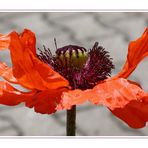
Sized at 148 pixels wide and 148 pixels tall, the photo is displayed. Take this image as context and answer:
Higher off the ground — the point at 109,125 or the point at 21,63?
the point at 21,63

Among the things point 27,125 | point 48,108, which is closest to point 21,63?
point 48,108

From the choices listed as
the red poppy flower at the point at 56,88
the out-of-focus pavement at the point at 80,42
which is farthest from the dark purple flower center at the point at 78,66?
the out-of-focus pavement at the point at 80,42

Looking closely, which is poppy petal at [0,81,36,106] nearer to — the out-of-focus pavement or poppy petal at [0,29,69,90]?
poppy petal at [0,29,69,90]

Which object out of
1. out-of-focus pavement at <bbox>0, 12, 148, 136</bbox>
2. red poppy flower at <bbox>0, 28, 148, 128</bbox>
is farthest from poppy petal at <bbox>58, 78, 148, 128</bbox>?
out-of-focus pavement at <bbox>0, 12, 148, 136</bbox>

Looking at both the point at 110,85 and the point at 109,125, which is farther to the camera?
the point at 109,125

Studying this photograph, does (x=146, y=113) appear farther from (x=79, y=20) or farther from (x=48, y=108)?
(x=79, y=20)

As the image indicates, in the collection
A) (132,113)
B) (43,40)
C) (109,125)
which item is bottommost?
(109,125)

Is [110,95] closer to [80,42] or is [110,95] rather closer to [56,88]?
[56,88]
